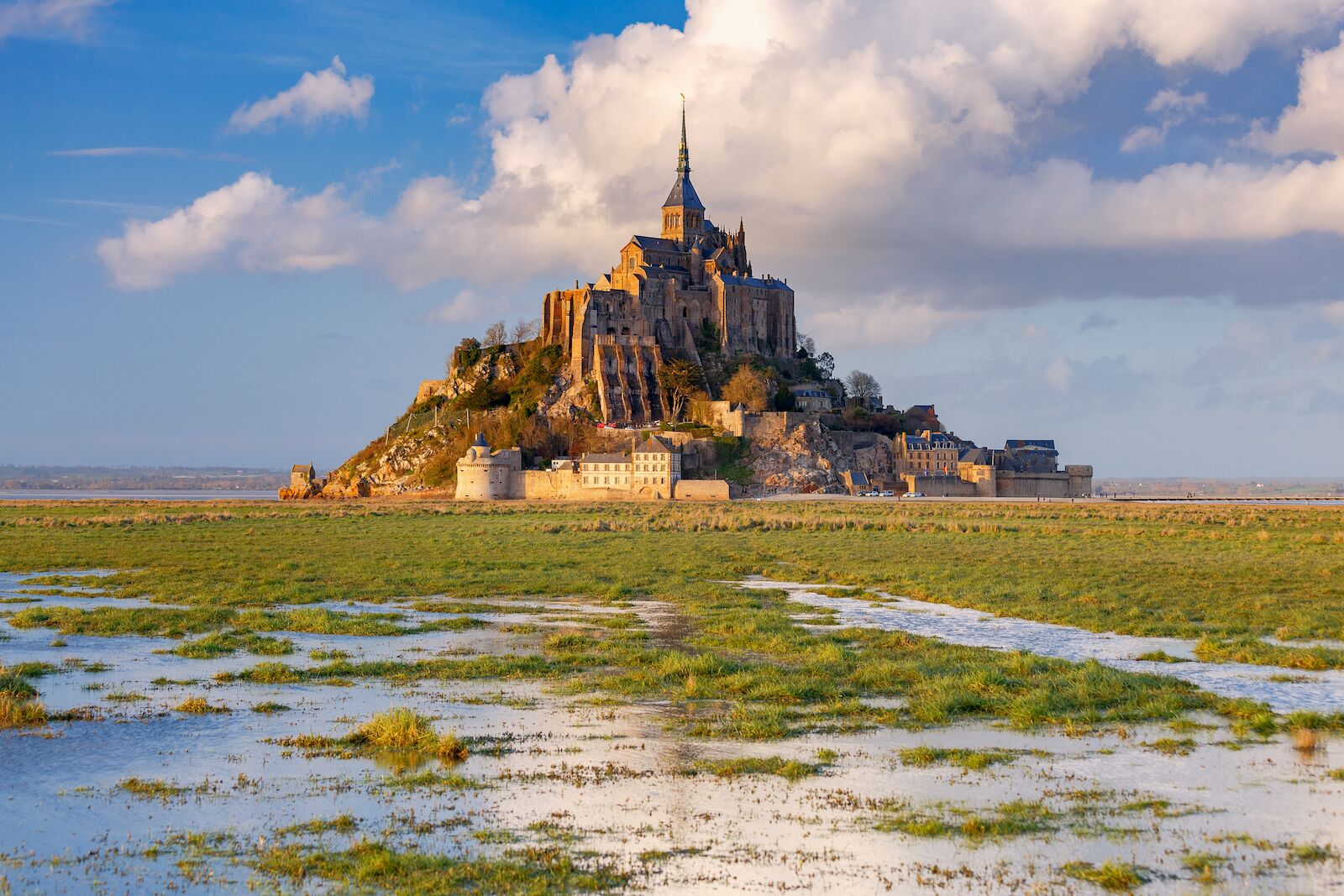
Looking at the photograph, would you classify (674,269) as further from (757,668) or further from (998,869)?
(998,869)

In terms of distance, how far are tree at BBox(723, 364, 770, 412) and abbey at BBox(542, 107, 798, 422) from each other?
527 cm

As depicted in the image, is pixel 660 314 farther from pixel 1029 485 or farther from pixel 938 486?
pixel 1029 485

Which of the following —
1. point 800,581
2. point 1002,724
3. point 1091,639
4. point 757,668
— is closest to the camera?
point 1002,724

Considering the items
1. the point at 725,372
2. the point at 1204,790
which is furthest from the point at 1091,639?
the point at 725,372

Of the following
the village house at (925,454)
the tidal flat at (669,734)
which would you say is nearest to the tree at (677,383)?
the village house at (925,454)

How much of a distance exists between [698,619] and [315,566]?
16800mm

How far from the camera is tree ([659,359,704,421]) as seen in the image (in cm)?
11219

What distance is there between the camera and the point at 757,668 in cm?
2070

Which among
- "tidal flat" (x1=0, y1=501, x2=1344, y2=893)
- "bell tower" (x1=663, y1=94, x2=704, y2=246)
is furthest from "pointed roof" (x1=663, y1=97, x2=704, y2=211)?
"tidal flat" (x1=0, y1=501, x2=1344, y2=893)

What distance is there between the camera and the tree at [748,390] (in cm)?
10950

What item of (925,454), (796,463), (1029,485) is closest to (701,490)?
(796,463)

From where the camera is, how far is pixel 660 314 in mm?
115688

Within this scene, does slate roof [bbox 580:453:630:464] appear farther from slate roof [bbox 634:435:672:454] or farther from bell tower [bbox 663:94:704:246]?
bell tower [bbox 663:94:704:246]

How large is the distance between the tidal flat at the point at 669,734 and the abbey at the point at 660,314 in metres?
76.5
